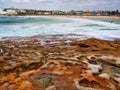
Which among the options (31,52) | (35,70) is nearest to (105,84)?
(35,70)

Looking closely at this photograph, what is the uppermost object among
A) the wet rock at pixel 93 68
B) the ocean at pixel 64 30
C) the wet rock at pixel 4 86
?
the wet rock at pixel 4 86

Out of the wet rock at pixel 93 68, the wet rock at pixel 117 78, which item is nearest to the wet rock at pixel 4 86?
the wet rock at pixel 93 68

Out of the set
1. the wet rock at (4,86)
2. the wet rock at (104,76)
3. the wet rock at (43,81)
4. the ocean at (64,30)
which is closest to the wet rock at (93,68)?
the wet rock at (104,76)

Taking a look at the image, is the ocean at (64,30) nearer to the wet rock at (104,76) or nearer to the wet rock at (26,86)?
the wet rock at (104,76)

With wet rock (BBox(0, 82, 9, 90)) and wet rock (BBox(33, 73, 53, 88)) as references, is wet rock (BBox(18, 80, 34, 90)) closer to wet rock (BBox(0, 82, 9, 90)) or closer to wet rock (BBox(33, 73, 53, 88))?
wet rock (BBox(33, 73, 53, 88))

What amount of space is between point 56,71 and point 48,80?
0.72m

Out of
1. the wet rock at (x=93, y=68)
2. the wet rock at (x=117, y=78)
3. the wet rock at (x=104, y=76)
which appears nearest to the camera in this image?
the wet rock at (x=117, y=78)

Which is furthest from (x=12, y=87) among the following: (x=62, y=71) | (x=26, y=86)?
(x=62, y=71)

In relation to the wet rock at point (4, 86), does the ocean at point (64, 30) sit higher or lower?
lower

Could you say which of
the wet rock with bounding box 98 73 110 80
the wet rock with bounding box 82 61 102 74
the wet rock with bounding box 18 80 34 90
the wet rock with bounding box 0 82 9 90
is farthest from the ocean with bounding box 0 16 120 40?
the wet rock with bounding box 0 82 9 90

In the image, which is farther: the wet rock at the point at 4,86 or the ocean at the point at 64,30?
the ocean at the point at 64,30

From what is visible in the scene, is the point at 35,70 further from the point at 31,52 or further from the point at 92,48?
the point at 92,48

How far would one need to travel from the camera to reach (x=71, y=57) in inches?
347

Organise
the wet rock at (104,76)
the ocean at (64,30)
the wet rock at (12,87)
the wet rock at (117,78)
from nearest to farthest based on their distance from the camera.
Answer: the wet rock at (12,87) → the wet rock at (117,78) → the wet rock at (104,76) → the ocean at (64,30)
